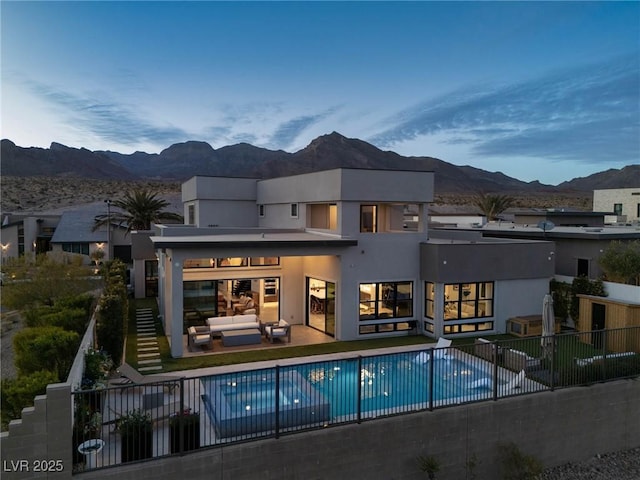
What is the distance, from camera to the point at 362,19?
38375mm

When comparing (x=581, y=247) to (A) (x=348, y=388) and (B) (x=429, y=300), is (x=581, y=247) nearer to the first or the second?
(B) (x=429, y=300)

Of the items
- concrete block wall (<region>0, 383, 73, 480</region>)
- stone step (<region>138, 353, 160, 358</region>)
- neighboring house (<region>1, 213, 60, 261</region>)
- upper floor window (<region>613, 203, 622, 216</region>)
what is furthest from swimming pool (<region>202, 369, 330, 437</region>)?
upper floor window (<region>613, 203, 622, 216</region>)

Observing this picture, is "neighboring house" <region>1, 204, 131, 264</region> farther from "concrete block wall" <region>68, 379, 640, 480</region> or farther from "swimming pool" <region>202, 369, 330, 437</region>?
"concrete block wall" <region>68, 379, 640, 480</region>

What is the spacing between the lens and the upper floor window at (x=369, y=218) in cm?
1764

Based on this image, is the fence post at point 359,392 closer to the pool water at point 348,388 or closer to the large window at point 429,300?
the pool water at point 348,388

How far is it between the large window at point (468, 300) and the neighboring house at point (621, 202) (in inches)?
1189

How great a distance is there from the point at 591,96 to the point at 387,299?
108215 millimetres

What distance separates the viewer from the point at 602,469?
10.4 meters

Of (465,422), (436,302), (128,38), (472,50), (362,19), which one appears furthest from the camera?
(472,50)

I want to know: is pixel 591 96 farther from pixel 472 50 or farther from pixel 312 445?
pixel 312 445

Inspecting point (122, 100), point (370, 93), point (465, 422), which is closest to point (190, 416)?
point (465, 422)

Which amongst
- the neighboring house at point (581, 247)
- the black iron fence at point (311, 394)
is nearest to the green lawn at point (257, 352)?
the black iron fence at point (311, 394)

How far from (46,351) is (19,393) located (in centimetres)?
126

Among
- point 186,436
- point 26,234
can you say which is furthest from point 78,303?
point 26,234
